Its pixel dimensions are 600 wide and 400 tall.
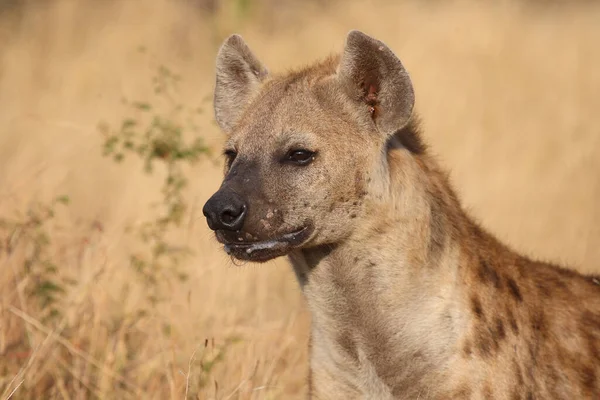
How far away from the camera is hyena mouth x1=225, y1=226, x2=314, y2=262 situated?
3609mm

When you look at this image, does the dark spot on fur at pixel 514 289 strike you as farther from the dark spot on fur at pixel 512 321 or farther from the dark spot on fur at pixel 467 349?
the dark spot on fur at pixel 467 349

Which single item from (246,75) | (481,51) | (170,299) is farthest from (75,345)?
(481,51)

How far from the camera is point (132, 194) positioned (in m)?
7.05

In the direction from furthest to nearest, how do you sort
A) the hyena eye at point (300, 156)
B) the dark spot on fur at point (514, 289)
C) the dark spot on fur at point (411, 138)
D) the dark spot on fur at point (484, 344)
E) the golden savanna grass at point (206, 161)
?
the golden savanna grass at point (206, 161) < the dark spot on fur at point (411, 138) < the dark spot on fur at point (514, 289) < the hyena eye at point (300, 156) < the dark spot on fur at point (484, 344)

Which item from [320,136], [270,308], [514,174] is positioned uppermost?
[320,136]

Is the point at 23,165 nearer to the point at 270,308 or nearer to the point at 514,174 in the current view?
the point at 270,308

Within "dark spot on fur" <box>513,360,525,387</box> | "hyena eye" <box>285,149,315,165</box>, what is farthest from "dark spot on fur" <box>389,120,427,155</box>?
"dark spot on fur" <box>513,360,525,387</box>

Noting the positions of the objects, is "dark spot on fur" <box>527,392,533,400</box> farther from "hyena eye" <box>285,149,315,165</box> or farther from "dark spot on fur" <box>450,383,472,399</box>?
"hyena eye" <box>285,149,315,165</box>

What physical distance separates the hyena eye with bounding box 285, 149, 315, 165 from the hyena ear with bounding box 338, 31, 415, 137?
0.28 m

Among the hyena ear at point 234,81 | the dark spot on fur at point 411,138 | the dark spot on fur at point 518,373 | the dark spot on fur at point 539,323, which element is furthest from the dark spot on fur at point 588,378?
the hyena ear at point 234,81

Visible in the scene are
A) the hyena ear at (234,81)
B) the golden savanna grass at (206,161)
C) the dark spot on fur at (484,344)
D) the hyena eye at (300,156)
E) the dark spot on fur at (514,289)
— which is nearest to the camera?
the dark spot on fur at (484,344)

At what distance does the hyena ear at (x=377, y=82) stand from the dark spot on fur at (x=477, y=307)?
0.67 meters

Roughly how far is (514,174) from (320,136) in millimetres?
4911

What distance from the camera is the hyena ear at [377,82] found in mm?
3666
